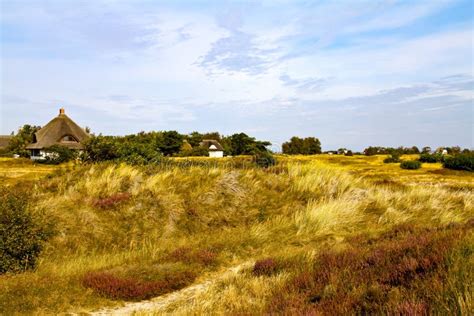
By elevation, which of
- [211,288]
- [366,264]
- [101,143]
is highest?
[101,143]

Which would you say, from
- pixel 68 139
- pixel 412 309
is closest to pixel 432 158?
pixel 412 309

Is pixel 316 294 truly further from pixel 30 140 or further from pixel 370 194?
pixel 30 140

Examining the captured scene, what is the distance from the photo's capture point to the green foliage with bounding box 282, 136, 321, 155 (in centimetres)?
6172

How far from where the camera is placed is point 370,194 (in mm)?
16531

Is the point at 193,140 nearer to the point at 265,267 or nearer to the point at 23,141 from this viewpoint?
the point at 23,141

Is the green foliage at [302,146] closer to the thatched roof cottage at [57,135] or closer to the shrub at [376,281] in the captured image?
the thatched roof cottage at [57,135]

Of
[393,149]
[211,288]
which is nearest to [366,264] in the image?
[211,288]

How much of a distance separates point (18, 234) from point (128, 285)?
3549mm

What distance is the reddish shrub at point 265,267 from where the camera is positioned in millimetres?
8328

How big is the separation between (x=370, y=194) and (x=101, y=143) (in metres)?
12.7

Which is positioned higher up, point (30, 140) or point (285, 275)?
point (30, 140)

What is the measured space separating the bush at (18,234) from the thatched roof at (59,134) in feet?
209

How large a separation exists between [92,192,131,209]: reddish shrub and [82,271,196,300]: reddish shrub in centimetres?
492

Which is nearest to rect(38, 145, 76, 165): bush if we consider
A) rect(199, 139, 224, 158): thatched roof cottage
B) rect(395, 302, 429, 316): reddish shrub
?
rect(199, 139, 224, 158): thatched roof cottage
